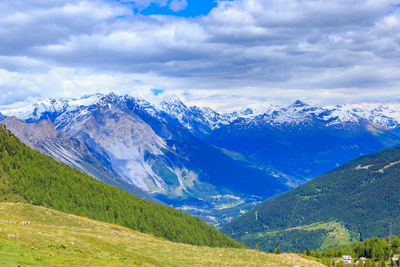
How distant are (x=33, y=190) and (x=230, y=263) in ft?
454

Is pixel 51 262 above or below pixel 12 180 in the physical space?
below

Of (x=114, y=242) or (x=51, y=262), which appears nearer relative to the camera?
(x=51, y=262)

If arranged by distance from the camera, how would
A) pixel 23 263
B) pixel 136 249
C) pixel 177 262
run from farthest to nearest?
pixel 136 249 → pixel 177 262 → pixel 23 263

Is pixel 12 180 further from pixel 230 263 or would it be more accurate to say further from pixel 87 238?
pixel 230 263

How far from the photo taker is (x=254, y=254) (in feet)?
340

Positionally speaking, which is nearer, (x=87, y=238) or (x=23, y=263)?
(x=23, y=263)

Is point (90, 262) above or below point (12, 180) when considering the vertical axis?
below

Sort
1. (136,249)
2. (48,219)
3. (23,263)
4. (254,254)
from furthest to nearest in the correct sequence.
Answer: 1. (48,219)
2. (254,254)
3. (136,249)
4. (23,263)

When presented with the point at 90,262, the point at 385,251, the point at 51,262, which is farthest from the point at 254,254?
the point at 385,251

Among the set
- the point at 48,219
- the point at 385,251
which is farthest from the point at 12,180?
the point at 385,251

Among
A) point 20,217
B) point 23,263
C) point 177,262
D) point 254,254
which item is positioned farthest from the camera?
point 20,217

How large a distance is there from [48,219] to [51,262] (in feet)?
214

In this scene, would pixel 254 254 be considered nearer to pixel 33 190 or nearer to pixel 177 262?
pixel 177 262

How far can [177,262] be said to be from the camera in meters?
88.2
